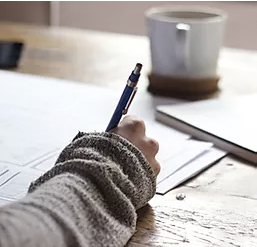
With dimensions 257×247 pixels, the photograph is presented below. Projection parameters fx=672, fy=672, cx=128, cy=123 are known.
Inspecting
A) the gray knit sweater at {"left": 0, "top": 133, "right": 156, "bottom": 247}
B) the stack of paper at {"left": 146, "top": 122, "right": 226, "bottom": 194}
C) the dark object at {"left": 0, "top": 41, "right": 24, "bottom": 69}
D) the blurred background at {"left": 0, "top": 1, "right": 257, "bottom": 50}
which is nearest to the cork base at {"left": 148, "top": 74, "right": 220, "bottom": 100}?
the stack of paper at {"left": 146, "top": 122, "right": 226, "bottom": 194}

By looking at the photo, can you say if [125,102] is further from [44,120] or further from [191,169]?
[44,120]

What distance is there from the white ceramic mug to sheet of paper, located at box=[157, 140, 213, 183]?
250 millimetres

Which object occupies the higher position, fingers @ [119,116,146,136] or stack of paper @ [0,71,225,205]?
fingers @ [119,116,146,136]

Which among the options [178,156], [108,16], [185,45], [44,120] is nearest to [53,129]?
[44,120]

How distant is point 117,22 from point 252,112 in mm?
1440

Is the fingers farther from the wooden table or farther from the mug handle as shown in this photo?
the mug handle

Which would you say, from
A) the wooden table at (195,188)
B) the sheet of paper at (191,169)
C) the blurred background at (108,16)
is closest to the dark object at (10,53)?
the wooden table at (195,188)

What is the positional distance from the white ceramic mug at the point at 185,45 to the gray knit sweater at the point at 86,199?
434mm

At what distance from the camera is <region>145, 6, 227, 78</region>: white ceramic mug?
1057 millimetres

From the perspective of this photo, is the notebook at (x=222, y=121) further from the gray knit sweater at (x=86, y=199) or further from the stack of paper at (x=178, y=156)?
the gray knit sweater at (x=86, y=199)

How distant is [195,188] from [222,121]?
0.69ft

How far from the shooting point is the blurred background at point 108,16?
7.24 feet

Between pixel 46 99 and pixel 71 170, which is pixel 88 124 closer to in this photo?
pixel 46 99

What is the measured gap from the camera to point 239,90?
112 cm
